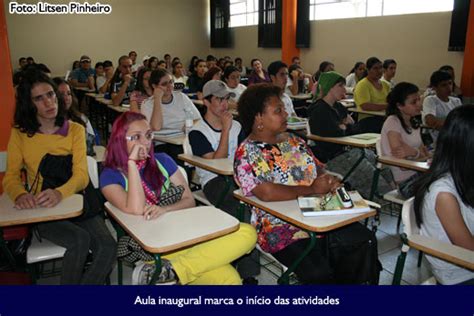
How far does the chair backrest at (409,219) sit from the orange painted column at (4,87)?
2.51 metres

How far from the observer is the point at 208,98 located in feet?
9.77

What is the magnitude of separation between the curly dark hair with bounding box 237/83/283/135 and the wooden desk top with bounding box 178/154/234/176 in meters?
0.36

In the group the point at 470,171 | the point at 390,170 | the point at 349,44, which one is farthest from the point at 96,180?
Answer: the point at 349,44

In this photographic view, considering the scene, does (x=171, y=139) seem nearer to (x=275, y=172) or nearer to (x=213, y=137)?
(x=213, y=137)

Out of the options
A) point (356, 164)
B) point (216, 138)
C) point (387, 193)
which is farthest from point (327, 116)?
point (216, 138)

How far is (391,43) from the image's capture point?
758 centimetres

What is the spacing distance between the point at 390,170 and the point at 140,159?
2.03 m

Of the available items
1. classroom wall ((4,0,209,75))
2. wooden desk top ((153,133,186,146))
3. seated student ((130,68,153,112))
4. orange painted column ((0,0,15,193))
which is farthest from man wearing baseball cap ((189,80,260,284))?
classroom wall ((4,0,209,75))

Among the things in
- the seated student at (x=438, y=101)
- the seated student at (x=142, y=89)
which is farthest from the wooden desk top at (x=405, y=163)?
the seated student at (x=142, y=89)

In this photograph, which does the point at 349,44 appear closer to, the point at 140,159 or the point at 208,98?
the point at 208,98

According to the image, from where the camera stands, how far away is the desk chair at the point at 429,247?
4.80 feet

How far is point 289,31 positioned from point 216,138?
7.52 m

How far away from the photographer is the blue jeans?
197cm

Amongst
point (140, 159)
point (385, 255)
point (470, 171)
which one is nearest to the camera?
point (470, 171)
